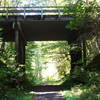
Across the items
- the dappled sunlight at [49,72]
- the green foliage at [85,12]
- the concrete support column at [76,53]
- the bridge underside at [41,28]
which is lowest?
the dappled sunlight at [49,72]

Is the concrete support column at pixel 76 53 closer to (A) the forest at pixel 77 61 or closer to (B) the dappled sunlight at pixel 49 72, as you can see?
(A) the forest at pixel 77 61

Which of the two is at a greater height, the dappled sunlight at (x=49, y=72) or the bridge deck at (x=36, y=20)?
the bridge deck at (x=36, y=20)

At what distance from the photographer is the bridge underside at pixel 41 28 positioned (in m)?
21.4

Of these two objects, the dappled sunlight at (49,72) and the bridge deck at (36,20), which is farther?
the dappled sunlight at (49,72)

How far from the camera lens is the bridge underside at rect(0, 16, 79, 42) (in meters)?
21.4

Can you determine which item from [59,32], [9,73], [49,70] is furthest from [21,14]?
[49,70]

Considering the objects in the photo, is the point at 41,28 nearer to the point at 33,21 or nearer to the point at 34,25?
the point at 34,25

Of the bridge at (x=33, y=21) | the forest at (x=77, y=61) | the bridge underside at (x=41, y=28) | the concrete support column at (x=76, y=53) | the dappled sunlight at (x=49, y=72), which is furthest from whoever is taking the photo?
the dappled sunlight at (x=49, y=72)

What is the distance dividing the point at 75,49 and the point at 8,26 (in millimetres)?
6842

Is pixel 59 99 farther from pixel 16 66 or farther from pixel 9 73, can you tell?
pixel 16 66

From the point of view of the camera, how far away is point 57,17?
69.2 ft

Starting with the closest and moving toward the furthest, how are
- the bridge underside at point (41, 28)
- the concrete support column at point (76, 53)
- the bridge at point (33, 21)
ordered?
the bridge at point (33, 21), the bridge underside at point (41, 28), the concrete support column at point (76, 53)

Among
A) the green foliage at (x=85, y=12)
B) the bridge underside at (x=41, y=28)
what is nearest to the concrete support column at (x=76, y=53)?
the bridge underside at (x=41, y=28)

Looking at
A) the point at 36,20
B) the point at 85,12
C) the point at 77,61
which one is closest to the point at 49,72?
the point at 77,61
